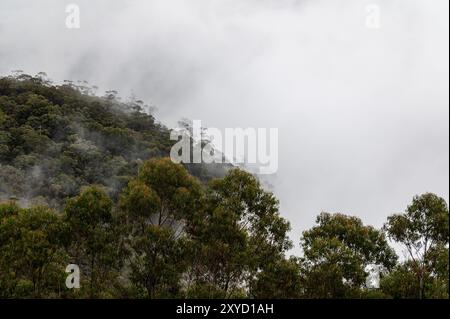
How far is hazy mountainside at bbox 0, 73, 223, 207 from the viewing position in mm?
62688

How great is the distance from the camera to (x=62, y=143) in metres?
73.3

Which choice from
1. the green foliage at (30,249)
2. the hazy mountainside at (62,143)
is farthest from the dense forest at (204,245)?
the hazy mountainside at (62,143)

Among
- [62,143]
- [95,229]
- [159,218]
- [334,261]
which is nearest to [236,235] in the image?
[159,218]

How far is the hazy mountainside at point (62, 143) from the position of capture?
62.7 meters

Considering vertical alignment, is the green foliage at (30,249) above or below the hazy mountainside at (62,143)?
below

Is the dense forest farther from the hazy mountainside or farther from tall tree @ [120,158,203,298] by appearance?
the hazy mountainside

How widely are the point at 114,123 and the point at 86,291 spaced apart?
7123cm

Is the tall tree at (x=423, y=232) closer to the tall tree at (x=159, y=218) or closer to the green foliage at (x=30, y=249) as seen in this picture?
the tall tree at (x=159, y=218)

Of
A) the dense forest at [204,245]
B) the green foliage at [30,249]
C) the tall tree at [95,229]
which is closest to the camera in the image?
the green foliage at [30,249]

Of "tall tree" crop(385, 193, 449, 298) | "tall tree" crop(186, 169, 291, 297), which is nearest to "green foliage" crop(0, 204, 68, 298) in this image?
"tall tree" crop(186, 169, 291, 297)

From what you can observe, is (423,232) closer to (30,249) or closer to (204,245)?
(204,245)
